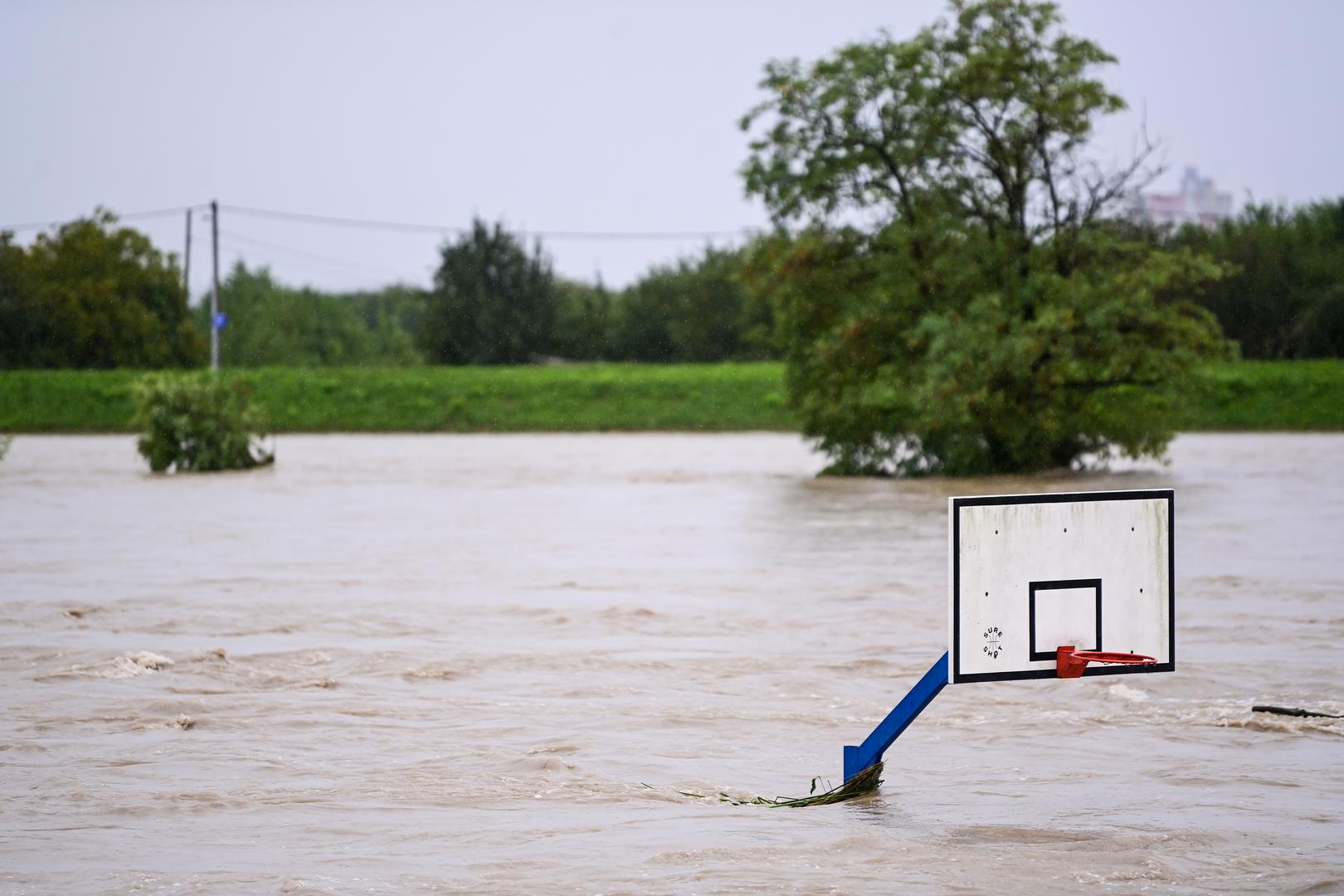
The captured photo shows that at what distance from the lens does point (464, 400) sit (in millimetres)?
59750

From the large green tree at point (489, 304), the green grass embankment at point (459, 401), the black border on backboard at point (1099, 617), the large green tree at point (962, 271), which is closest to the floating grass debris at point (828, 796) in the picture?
the black border on backboard at point (1099, 617)

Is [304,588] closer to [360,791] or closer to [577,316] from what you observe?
[360,791]

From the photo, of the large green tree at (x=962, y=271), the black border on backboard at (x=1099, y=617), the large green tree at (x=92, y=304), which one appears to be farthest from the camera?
the large green tree at (x=92, y=304)

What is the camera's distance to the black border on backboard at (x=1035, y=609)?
6.62 m

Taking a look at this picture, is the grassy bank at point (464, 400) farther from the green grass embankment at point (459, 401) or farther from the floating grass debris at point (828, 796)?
the floating grass debris at point (828, 796)

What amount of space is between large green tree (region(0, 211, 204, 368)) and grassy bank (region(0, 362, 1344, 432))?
445 inches

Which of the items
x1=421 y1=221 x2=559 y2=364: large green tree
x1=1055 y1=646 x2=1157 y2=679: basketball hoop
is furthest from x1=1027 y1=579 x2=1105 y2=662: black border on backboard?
x1=421 y1=221 x2=559 y2=364: large green tree

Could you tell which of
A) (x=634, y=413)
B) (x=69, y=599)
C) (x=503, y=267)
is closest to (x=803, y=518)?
(x=69, y=599)

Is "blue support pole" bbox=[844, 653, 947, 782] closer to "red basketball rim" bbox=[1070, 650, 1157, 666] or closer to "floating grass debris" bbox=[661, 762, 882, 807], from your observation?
"floating grass debris" bbox=[661, 762, 882, 807]

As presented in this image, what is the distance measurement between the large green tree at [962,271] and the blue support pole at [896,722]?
2227 centimetres

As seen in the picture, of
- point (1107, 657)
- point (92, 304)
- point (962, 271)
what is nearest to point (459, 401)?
point (92, 304)

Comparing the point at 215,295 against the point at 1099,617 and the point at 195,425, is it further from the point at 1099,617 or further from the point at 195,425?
the point at 1099,617

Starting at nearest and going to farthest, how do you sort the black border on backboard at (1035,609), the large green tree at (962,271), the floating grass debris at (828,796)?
the black border on backboard at (1035,609) → the floating grass debris at (828,796) → the large green tree at (962,271)

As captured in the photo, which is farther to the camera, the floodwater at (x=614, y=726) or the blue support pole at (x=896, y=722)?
the blue support pole at (x=896, y=722)
